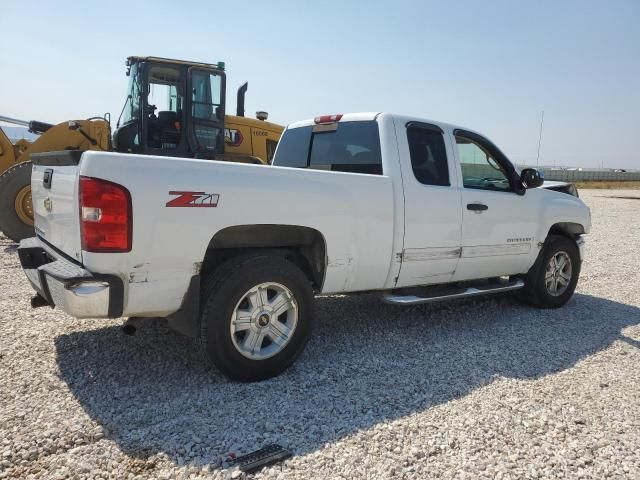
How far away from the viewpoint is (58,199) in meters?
3.44

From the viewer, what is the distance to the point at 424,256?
4.56m

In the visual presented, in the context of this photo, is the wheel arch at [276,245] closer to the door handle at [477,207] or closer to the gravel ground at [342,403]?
the gravel ground at [342,403]

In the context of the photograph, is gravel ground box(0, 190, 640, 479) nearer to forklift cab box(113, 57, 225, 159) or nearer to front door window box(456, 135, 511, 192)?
front door window box(456, 135, 511, 192)

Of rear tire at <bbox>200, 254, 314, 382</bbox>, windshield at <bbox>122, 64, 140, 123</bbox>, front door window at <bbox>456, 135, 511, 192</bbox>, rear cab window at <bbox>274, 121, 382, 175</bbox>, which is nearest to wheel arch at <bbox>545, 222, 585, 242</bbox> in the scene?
front door window at <bbox>456, 135, 511, 192</bbox>

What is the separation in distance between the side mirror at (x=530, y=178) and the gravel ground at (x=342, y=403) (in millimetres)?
1526

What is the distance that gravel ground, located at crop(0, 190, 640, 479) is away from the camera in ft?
8.87

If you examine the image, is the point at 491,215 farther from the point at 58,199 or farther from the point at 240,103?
the point at 240,103

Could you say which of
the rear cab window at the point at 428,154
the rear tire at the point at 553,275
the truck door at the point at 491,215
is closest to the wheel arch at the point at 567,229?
the rear tire at the point at 553,275

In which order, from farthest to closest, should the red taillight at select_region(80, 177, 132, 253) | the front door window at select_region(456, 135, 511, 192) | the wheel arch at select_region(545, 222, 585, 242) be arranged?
the wheel arch at select_region(545, 222, 585, 242) → the front door window at select_region(456, 135, 511, 192) → the red taillight at select_region(80, 177, 132, 253)

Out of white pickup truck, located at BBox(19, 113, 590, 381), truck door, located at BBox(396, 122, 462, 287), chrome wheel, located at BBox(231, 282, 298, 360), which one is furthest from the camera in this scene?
truck door, located at BBox(396, 122, 462, 287)

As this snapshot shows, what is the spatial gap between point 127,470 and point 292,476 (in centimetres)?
84

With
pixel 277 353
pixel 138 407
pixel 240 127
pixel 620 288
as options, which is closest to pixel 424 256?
pixel 277 353

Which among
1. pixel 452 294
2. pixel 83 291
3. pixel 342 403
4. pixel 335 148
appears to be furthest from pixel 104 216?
pixel 452 294

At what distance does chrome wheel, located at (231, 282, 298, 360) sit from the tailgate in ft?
3.74
